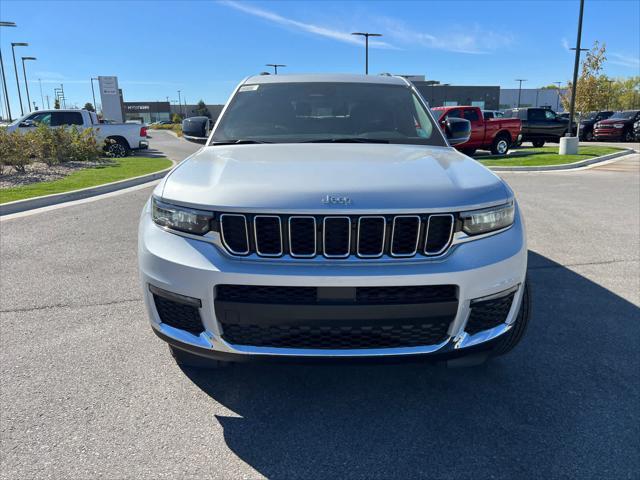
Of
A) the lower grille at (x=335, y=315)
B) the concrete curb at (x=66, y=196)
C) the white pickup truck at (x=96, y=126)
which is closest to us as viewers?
the lower grille at (x=335, y=315)

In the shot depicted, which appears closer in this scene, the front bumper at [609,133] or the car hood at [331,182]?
the car hood at [331,182]

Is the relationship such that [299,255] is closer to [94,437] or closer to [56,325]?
[94,437]

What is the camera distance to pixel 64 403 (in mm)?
2598

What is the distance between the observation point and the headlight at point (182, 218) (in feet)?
7.17

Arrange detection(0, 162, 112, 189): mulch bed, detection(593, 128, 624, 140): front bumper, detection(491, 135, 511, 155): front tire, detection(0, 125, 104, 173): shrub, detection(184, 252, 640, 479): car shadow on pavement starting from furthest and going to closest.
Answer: detection(593, 128, 624, 140): front bumper, detection(491, 135, 511, 155): front tire, detection(0, 125, 104, 173): shrub, detection(0, 162, 112, 189): mulch bed, detection(184, 252, 640, 479): car shadow on pavement

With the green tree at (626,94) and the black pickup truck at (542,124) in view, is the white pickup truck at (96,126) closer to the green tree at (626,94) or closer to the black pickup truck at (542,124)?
the black pickup truck at (542,124)

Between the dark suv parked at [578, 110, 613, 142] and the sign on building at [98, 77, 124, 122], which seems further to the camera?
the sign on building at [98, 77, 124, 122]

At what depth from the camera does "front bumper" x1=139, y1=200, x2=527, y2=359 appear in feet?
6.71

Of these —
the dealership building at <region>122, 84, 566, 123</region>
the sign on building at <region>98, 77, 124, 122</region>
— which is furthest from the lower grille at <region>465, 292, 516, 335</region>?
the dealership building at <region>122, 84, 566, 123</region>

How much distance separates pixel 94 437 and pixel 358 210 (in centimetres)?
170

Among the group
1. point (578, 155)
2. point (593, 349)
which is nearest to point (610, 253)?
point (593, 349)

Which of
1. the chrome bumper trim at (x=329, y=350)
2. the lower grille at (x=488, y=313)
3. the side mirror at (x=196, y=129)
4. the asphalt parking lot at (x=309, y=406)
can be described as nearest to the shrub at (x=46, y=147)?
the asphalt parking lot at (x=309, y=406)

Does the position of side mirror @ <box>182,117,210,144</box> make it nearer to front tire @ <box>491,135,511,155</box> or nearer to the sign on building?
front tire @ <box>491,135,511,155</box>

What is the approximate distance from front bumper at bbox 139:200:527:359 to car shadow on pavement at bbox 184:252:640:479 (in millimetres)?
227
